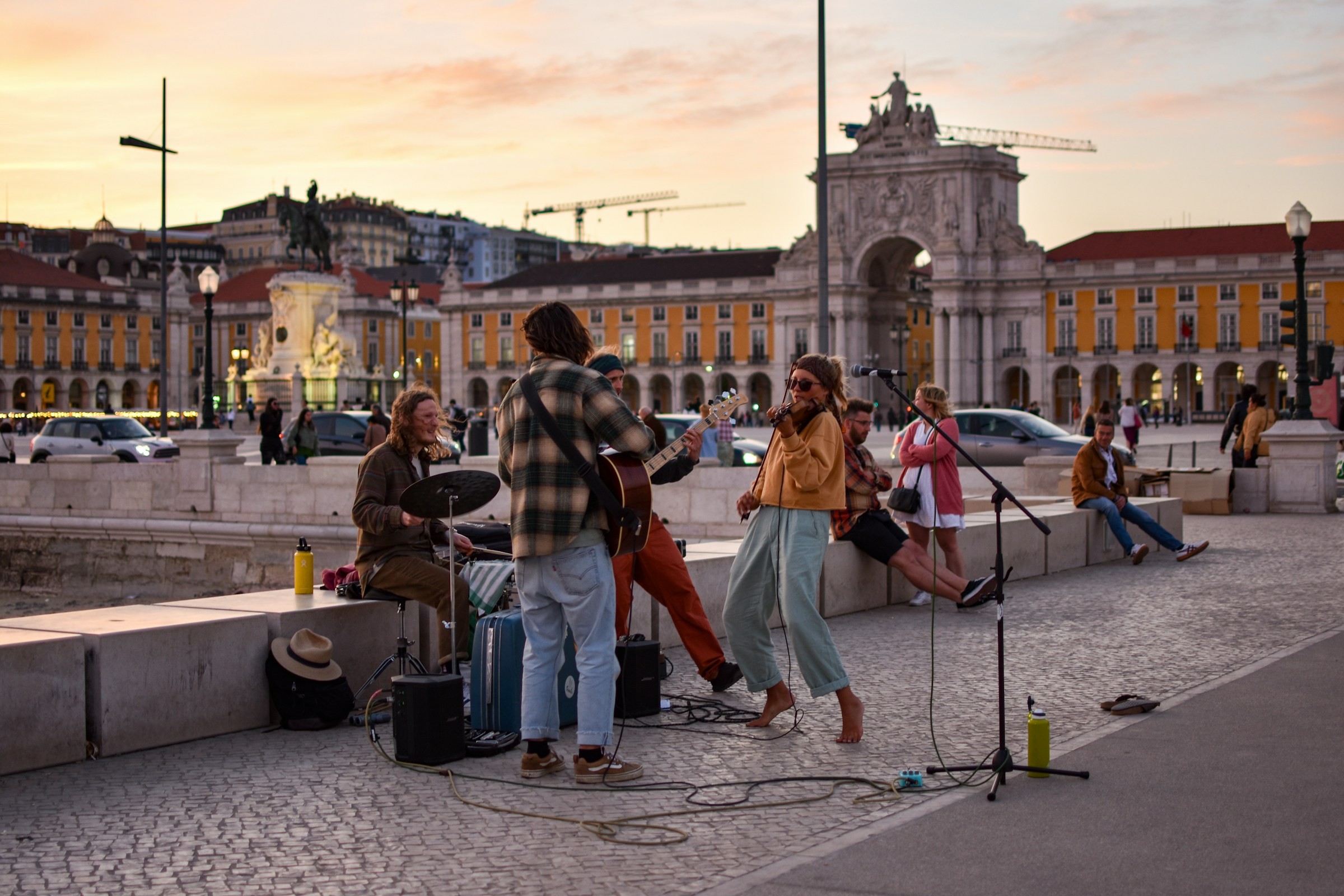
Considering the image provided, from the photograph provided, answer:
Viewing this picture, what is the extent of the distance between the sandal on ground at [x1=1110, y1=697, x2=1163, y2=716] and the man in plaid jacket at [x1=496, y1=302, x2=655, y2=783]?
2208 millimetres

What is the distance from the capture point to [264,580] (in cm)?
2056

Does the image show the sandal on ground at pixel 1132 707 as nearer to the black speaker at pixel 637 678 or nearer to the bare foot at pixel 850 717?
the bare foot at pixel 850 717

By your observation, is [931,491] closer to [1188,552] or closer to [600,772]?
[1188,552]

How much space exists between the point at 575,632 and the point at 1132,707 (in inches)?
101

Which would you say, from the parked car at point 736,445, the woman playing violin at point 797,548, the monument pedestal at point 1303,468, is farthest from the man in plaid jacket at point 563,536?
the parked car at point 736,445

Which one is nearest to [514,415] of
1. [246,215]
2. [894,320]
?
[894,320]

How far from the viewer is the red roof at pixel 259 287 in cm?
10500

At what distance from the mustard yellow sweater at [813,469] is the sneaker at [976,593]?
362 centimetres

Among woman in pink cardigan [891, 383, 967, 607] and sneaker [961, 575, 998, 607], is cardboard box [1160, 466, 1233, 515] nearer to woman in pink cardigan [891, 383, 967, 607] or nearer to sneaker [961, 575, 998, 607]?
woman in pink cardigan [891, 383, 967, 607]

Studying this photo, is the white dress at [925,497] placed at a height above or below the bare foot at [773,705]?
above

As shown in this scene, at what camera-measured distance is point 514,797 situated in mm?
5441

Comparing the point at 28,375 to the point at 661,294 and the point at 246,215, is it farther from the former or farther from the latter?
the point at 246,215

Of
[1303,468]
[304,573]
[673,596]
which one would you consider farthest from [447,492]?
[1303,468]

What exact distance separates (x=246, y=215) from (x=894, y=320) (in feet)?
262
